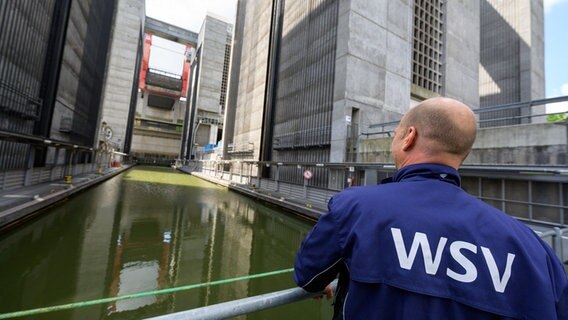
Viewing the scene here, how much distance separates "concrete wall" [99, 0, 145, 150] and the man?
47.5 metres

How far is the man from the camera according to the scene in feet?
2.33

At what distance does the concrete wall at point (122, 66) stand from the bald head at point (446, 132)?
156 feet

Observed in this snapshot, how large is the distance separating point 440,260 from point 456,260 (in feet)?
0.14

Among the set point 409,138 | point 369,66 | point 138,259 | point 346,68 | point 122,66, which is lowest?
point 138,259

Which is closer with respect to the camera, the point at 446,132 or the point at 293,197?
the point at 446,132

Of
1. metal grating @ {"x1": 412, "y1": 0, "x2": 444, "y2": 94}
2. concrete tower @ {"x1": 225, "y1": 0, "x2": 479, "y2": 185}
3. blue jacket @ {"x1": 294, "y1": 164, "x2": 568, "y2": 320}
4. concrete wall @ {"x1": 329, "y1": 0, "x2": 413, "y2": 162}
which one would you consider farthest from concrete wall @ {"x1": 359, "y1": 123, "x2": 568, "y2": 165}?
metal grating @ {"x1": 412, "y1": 0, "x2": 444, "y2": 94}

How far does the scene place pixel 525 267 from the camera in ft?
2.37

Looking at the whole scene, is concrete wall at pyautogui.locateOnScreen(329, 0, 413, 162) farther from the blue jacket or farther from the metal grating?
the blue jacket

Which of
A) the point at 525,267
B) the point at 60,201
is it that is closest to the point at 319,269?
the point at 525,267

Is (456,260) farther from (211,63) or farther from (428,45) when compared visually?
(211,63)

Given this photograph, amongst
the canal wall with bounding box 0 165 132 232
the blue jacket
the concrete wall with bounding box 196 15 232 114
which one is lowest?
the canal wall with bounding box 0 165 132 232

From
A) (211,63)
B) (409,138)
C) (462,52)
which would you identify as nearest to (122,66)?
(211,63)

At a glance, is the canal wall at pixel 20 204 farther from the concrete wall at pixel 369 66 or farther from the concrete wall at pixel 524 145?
the concrete wall at pixel 524 145

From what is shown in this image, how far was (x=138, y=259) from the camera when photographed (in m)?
4.91
